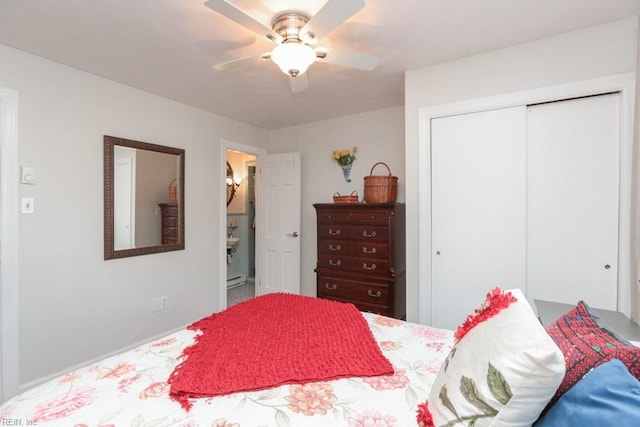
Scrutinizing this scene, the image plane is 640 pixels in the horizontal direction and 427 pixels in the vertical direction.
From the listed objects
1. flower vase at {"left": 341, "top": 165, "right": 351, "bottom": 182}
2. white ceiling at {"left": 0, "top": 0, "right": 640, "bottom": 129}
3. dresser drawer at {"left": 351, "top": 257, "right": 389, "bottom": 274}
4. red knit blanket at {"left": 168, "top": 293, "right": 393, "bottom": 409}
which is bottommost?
red knit blanket at {"left": 168, "top": 293, "right": 393, "bottom": 409}

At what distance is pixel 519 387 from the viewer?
0.69m

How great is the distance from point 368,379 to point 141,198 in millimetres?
2711

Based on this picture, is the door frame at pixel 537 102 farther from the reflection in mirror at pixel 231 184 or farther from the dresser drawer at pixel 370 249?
the reflection in mirror at pixel 231 184

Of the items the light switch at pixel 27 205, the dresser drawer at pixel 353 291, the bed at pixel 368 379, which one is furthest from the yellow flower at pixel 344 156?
the light switch at pixel 27 205

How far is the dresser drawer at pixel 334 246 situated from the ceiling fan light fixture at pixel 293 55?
6.03 feet

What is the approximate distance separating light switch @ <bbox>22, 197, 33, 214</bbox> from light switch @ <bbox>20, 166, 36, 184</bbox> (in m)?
0.12

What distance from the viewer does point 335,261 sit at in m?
3.20

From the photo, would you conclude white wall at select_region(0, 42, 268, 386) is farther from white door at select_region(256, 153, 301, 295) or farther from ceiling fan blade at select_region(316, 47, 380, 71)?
ceiling fan blade at select_region(316, 47, 380, 71)

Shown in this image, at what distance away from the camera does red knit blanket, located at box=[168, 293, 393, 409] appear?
1.14 m

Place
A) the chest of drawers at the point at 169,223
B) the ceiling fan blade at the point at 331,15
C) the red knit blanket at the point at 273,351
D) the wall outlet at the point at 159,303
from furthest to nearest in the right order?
the chest of drawers at the point at 169,223, the wall outlet at the point at 159,303, the ceiling fan blade at the point at 331,15, the red knit blanket at the point at 273,351

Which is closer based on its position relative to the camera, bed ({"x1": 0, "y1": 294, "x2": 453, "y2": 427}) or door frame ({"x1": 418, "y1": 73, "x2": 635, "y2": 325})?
bed ({"x1": 0, "y1": 294, "x2": 453, "y2": 427})

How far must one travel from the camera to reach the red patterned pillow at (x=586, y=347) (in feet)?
2.45

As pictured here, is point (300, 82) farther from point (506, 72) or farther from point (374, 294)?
point (374, 294)

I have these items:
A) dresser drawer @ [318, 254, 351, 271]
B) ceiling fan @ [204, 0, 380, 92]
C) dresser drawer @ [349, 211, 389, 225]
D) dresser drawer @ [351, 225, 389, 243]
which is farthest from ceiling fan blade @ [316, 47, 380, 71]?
dresser drawer @ [318, 254, 351, 271]
